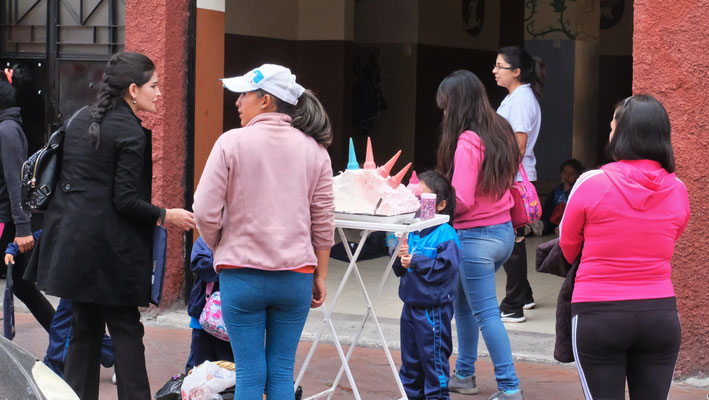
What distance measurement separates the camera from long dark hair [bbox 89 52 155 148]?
4.69 metres

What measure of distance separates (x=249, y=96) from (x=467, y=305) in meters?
2.18

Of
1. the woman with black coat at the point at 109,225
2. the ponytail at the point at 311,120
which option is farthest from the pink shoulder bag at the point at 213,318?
the ponytail at the point at 311,120

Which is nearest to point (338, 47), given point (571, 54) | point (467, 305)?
point (571, 54)

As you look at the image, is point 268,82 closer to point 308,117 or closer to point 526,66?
point 308,117

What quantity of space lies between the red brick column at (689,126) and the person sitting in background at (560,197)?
18.2 ft

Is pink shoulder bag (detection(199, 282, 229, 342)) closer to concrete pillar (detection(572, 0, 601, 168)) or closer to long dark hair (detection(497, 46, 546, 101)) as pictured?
long dark hair (detection(497, 46, 546, 101))

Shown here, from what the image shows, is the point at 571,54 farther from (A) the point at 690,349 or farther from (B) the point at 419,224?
(B) the point at 419,224

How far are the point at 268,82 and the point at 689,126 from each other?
2.95 metres


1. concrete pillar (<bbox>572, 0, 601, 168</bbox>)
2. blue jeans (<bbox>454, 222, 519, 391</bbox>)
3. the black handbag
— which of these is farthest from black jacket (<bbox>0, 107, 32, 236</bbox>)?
concrete pillar (<bbox>572, 0, 601, 168</bbox>)

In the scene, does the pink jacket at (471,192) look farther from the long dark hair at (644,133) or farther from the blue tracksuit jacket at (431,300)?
the long dark hair at (644,133)

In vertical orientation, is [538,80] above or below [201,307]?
above

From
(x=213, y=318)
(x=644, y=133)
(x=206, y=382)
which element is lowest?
(x=206, y=382)

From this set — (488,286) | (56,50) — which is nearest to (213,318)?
(488,286)

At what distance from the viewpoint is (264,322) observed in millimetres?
4117
